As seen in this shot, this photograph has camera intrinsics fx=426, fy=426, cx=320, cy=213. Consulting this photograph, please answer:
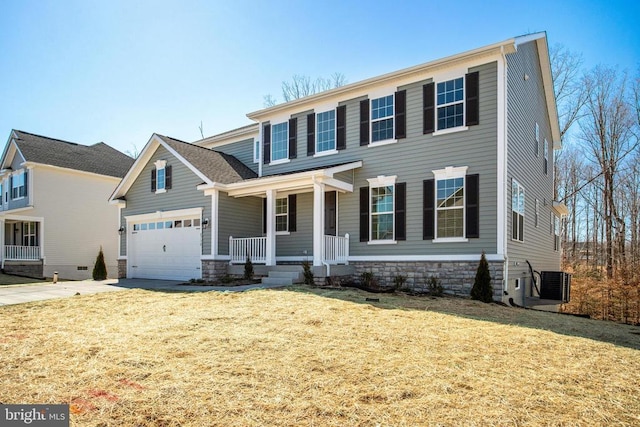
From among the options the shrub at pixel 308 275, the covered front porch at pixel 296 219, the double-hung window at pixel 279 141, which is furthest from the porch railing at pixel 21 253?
the shrub at pixel 308 275

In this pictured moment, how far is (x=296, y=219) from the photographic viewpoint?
15023mm

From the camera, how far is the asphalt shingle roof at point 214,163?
1518 cm

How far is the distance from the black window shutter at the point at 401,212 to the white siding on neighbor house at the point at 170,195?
6.37 metres

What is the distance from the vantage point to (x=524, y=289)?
44.3ft

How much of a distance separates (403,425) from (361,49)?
15091mm

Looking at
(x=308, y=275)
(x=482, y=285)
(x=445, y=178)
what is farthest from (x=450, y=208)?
(x=308, y=275)

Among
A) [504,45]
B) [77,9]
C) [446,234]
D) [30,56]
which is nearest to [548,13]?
[504,45]

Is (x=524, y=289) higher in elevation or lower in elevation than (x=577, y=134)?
lower

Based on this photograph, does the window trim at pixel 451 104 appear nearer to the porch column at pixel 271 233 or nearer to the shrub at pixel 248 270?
the porch column at pixel 271 233

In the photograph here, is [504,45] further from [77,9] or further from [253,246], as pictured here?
[77,9]

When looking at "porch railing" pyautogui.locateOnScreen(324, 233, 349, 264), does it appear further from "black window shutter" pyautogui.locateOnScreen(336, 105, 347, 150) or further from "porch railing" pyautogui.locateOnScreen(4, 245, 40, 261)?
"porch railing" pyautogui.locateOnScreen(4, 245, 40, 261)

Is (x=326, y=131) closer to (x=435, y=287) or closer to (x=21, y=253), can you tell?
(x=435, y=287)

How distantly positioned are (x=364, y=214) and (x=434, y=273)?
2875 mm

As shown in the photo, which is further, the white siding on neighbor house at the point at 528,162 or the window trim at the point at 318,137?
the window trim at the point at 318,137
